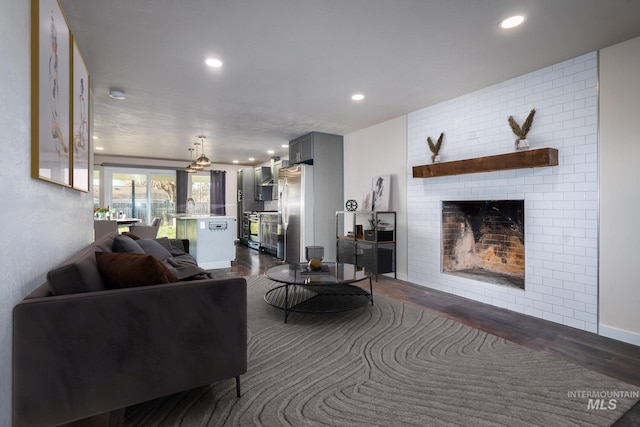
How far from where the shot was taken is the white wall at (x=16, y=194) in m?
1.21

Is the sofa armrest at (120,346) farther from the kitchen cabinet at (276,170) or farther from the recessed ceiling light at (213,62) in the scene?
the kitchen cabinet at (276,170)

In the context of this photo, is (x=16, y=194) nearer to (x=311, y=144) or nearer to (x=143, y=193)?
(x=311, y=144)

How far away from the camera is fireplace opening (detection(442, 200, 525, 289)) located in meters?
3.54

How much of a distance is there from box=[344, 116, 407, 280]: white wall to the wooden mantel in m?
0.58

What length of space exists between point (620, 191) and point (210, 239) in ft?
18.5

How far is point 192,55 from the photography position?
9.55 ft

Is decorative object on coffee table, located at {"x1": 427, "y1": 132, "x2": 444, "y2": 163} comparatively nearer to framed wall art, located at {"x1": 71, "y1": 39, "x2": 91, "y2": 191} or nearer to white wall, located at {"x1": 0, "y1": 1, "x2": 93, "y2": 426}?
framed wall art, located at {"x1": 71, "y1": 39, "x2": 91, "y2": 191}

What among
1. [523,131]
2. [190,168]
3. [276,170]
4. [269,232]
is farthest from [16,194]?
[276,170]

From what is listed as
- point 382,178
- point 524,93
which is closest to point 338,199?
point 382,178

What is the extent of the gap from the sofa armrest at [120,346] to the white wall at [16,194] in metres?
0.06

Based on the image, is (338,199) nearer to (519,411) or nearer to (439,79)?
(439,79)

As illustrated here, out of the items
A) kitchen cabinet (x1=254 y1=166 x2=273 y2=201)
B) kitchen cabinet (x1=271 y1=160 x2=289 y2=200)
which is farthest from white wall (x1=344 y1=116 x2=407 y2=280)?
kitchen cabinet (x1=254 y1=166 x2=273 y2=201)

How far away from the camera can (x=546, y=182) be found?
3.21m

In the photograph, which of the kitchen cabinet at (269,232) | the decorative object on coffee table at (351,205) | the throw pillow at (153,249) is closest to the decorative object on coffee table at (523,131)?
the decorative object on coffee table at (351,205)
